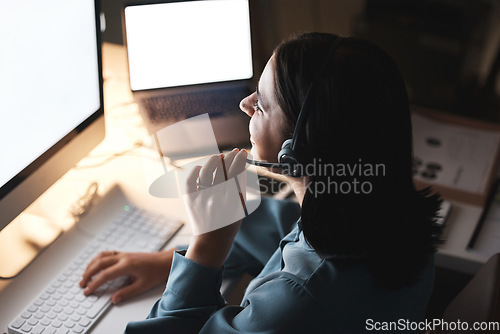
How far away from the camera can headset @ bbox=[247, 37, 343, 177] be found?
64 cm

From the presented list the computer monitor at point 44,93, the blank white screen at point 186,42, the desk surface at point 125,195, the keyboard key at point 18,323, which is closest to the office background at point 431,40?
the blank white screen at point 186,42

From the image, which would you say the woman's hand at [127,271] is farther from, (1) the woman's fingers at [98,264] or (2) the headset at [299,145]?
(2) the headset at [299,145]

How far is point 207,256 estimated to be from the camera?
2.53 feet

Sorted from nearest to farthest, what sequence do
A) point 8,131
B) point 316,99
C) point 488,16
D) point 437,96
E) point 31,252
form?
1. point 316,99
2. point 8,131
3. point 31,252
4. point 437,96
5. point 488,16

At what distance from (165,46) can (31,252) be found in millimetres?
673

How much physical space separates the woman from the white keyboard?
3cm

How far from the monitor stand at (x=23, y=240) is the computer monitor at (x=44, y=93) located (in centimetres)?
3

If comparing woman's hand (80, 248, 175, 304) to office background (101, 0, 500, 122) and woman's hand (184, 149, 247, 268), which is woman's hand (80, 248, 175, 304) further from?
office background (101, 0, 500, 122)

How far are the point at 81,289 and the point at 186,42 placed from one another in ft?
2.50

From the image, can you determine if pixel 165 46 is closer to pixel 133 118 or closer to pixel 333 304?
pixel 133 118

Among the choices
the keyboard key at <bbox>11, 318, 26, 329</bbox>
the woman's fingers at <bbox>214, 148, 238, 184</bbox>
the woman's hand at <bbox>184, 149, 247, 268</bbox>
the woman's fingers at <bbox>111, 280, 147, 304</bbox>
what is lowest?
the keyboard key at <bbox>11, 318, 26, 329</bbox>

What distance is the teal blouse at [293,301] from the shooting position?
0.66 meters

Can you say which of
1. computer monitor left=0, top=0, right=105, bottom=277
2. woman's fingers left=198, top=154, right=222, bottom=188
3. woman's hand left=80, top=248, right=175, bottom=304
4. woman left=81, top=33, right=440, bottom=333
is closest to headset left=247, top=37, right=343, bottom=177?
woman left=81, top=33, right=440, bottom=333

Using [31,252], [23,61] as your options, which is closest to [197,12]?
[23,61]
